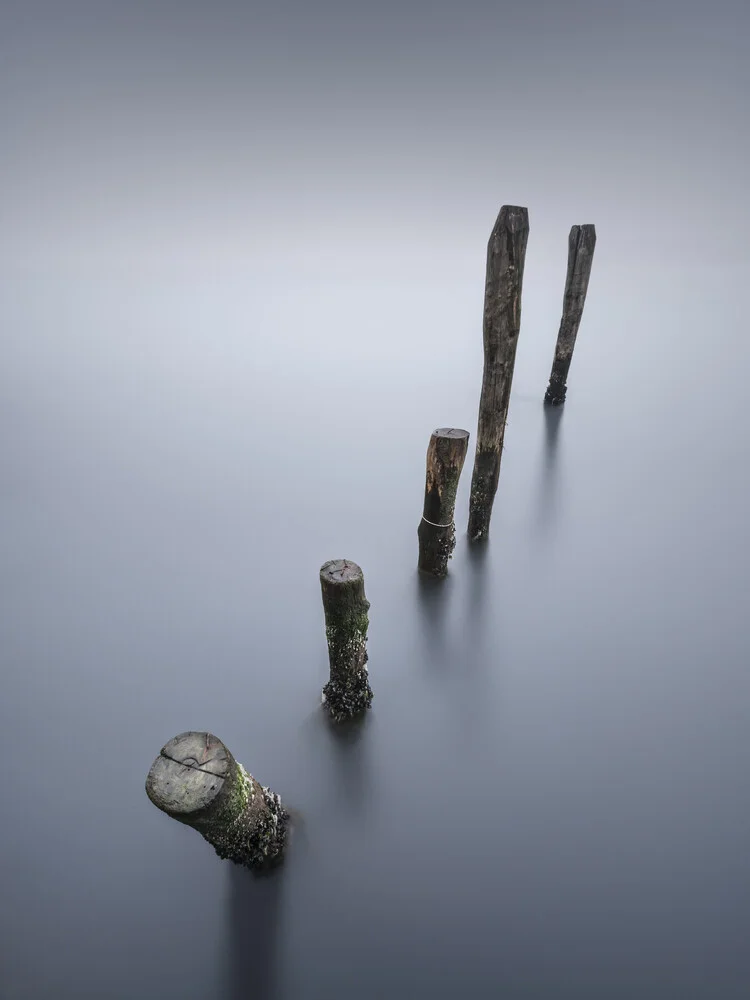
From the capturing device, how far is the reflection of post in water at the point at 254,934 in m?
2.31

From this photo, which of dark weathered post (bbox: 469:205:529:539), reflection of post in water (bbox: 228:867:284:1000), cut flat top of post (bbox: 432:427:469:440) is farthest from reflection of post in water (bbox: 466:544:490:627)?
reflection of post in water (bbox: 228:867:284:1000)

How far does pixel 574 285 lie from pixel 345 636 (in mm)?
5876

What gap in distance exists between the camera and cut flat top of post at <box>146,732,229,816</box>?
6.15ft

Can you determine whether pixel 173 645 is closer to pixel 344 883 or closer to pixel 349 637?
pixel 349 637

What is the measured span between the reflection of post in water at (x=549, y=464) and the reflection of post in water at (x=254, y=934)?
399cm

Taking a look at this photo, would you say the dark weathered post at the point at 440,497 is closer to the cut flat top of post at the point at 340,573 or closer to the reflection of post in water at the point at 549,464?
the cut flat top of post at the point at 340,573

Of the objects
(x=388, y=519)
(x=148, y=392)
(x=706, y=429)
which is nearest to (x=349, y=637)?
(x=388, y=519)

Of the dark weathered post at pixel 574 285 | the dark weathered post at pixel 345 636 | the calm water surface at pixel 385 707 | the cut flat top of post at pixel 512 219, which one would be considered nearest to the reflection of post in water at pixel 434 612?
the calm water surface at pixel 385 707

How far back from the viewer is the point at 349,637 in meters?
2.96

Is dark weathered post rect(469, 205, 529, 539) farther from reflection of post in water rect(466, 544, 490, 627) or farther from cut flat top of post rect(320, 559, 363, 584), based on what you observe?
cut flat top of post rect(320, 559, 363, 584)

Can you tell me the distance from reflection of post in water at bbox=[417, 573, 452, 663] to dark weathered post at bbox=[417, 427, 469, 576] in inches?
4.4

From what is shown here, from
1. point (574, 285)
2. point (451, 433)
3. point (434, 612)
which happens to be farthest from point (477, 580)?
point (574, 285)

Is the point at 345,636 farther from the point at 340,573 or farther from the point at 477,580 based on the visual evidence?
the point at 477,580

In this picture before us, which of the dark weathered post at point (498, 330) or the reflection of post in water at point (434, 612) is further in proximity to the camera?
the reflection of post in water at point (434, 612)
